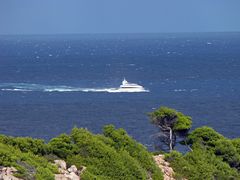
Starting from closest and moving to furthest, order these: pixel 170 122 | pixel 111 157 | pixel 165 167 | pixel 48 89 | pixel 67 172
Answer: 1. pixel 67 172
2. pixel 111 157
3. pixel 165 167
4. pixel 170 122
5. pixel 48 89

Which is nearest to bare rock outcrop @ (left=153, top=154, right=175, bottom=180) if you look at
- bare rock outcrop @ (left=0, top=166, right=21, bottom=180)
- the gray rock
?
the gray rock

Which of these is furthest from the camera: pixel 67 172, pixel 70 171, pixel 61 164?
pixel 61 164

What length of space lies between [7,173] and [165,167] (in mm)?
11762

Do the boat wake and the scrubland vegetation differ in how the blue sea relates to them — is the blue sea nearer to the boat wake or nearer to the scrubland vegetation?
the boat wake

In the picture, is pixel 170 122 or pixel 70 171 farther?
pixel 170 122

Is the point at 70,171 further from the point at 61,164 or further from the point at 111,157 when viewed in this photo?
the point at 111,157

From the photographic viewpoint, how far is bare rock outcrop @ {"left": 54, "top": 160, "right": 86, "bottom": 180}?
3622 centimetres

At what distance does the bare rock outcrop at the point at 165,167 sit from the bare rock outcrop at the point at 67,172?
5.69 meters

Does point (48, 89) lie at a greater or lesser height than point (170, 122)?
lesser

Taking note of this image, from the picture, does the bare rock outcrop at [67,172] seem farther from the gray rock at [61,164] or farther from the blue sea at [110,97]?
the blue sea at [110,97]

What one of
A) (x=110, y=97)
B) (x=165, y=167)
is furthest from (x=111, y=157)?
(x=110, y=97)

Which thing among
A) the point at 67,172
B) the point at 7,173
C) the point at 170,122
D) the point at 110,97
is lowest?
the point at 110,97

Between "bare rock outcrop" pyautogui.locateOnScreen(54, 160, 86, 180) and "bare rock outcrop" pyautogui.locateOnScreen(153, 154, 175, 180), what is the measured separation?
224 inches

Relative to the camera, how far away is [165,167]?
138 ft
